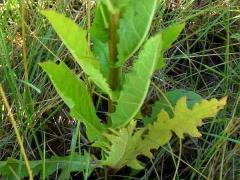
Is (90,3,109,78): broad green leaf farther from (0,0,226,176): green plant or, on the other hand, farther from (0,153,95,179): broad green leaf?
(0,153,95,179): broad green leaf

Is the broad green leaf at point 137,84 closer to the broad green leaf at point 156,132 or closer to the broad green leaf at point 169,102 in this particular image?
the broad green leaf at point 156,132

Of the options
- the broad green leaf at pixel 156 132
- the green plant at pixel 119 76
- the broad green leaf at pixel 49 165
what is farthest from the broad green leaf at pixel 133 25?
the broad green leaf at pixel 49 165

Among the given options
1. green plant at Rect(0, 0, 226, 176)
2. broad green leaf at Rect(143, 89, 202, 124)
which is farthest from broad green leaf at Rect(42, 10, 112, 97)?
broad green leaf at Rect(143, 89, 202, 124)

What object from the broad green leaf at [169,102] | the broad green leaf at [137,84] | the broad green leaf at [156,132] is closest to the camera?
the broad green leaf at [137,84]

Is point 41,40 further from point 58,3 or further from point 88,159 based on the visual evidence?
point 88,159

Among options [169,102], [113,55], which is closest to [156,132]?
[169,102]

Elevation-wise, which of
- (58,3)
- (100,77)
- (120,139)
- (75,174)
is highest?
(58,3)

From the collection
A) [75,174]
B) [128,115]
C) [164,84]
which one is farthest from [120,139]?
[164,84]

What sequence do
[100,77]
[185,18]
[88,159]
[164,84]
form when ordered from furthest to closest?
1. [185,18]
2. [164,84]
3. [88,159]
4. [100,77]
